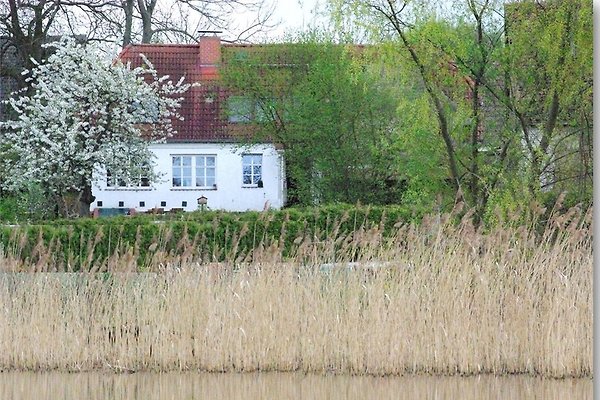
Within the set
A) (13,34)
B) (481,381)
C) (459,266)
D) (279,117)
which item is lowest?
(481,381)

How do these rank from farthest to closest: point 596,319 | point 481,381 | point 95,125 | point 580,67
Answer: point 95,125 → point 580,67 → point 481,381 → point 596,319

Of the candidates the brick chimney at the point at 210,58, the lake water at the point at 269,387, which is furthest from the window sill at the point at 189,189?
the lake water at the point at 269,387

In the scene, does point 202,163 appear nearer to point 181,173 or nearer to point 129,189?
point 181,173

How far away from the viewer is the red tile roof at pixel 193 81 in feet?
15.6

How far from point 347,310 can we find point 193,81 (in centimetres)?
116

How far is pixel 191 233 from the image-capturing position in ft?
15.5

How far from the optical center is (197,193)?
4695 millimetres

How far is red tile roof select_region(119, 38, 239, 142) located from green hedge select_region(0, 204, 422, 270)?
34cm

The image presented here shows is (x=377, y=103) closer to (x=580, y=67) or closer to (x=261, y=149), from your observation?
(x=261, y=149)

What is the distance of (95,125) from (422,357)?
5.82ft

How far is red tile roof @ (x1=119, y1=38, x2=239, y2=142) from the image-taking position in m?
4.75

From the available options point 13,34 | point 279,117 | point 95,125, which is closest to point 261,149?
point 279,117

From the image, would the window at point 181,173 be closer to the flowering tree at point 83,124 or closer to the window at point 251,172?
the flowering tree at point 83,124

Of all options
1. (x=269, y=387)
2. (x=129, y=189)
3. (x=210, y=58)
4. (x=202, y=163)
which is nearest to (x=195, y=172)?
(x=202, y=163)
